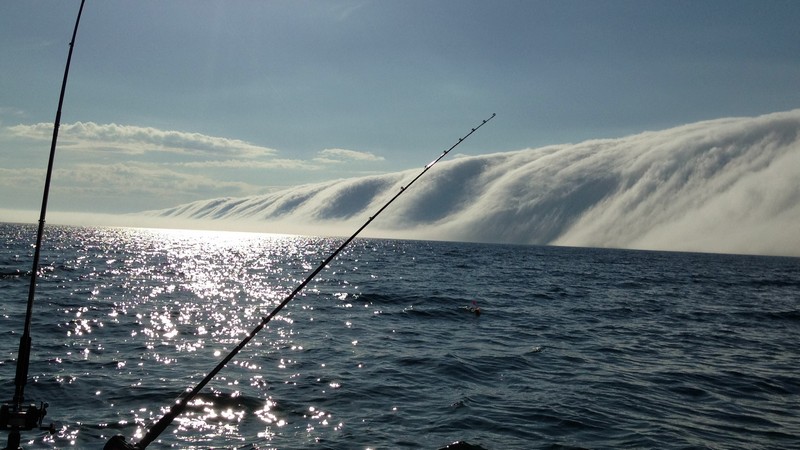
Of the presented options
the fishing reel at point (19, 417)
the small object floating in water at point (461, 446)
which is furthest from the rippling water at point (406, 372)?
the fishing reel at point (19, 417)

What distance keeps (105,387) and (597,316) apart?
21935 millimetres

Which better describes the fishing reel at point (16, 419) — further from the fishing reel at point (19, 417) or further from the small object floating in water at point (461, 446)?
the small object floating in water at point (461, 446)

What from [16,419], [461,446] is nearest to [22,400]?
[16,419]

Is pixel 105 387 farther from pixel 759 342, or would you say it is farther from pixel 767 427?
pixel 759 342

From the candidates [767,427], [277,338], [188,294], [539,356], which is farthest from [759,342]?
[188,294]

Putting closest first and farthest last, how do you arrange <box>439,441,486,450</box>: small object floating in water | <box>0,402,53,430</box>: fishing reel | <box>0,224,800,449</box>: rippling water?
<box>0,402,53,430</box>: fishing reel, <box>439,441,486,450</box>: small object floating in water, <box>0,224,800,449</box>: rippling water

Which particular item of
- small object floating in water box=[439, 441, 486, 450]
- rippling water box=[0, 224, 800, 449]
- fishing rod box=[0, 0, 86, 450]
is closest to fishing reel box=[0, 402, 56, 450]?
fishing rod box=[0, 0, 86, 450]

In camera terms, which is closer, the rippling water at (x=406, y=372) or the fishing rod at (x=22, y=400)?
the fishing rod at (x=22, y=400)

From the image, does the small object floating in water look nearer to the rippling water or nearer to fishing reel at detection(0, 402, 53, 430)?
the rippling water

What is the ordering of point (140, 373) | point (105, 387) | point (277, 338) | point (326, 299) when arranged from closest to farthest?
1. point (105, 387)
2. point (140, 373)
3. point (277, 338)
4. point (326, 299)

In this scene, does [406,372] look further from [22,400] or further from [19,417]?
[19,417]

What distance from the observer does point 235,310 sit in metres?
26.4

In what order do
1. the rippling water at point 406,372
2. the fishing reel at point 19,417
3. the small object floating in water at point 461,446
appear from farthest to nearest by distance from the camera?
1. the rippling water at point 406,372
2. the small object floating in water at point 461,446
3. the fishing reel at point 19,417

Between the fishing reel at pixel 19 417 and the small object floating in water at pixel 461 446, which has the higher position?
the fishing reel at pixel 19 417
